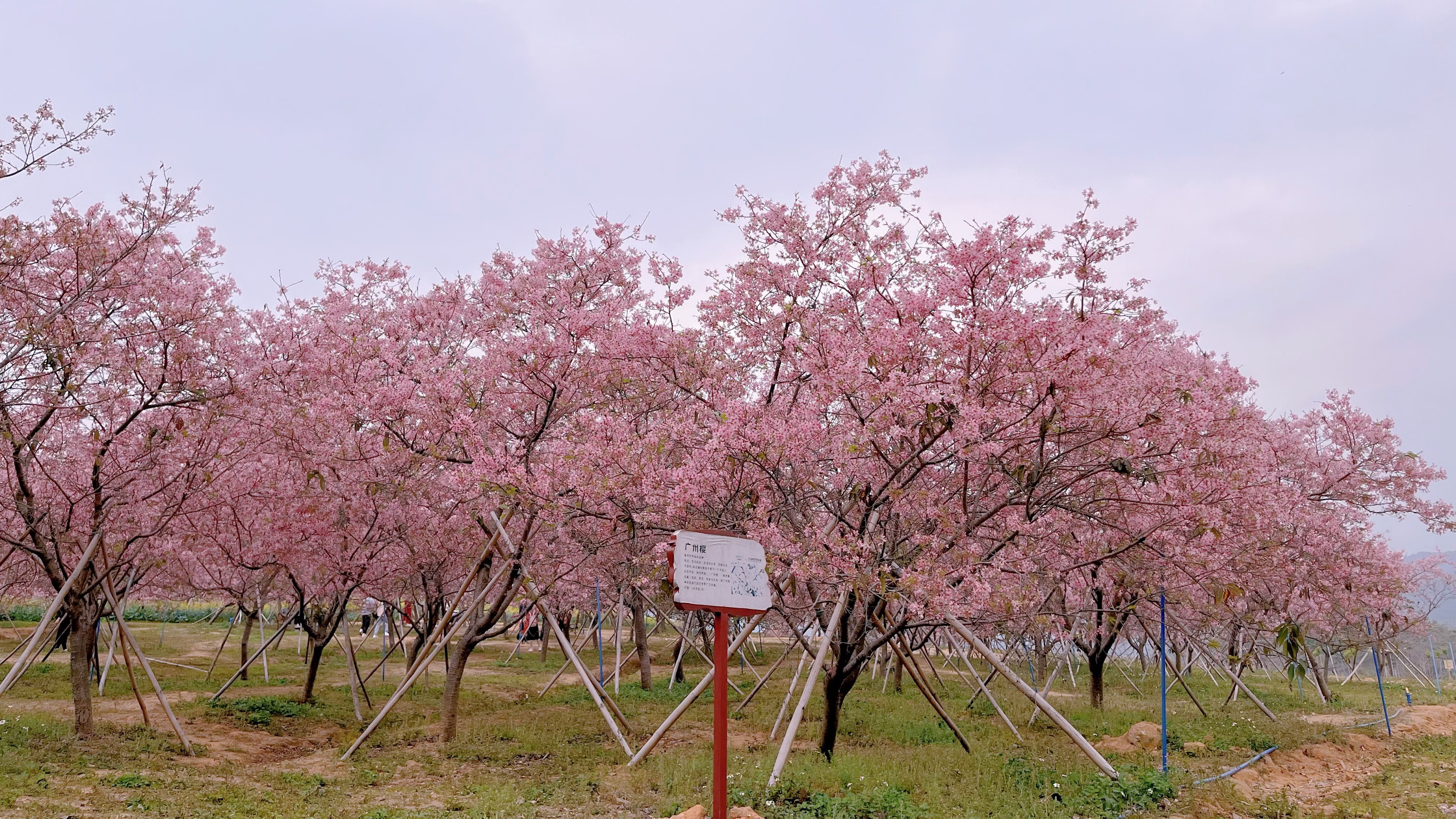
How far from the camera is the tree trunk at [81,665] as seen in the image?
1101 cm

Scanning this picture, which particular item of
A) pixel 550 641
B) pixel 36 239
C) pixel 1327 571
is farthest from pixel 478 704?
pixel 550 641

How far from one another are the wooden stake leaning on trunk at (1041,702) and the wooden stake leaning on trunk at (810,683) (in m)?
1.17

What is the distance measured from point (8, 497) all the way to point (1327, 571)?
23.2m

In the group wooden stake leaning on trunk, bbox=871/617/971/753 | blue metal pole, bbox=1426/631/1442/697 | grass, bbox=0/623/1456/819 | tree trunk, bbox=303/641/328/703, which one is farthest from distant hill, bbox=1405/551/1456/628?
tree trunk, bbox=303/641/328/703

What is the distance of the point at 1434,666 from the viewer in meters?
28.0

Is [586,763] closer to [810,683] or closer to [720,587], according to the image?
[810,683]

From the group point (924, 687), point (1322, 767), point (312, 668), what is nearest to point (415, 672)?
point (312, 668)

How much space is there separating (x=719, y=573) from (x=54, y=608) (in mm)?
8803

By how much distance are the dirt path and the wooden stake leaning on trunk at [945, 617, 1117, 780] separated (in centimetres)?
149

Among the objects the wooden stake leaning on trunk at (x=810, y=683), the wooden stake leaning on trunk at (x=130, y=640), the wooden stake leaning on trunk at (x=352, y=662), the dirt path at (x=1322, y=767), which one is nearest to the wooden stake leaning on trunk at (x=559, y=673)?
the wooden stake leaning on trunk at (x=352, y=662)

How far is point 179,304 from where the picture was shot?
447 inches

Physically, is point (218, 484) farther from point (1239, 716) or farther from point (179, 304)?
point (1239, 716)

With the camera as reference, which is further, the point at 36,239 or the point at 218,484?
the point at 218,484

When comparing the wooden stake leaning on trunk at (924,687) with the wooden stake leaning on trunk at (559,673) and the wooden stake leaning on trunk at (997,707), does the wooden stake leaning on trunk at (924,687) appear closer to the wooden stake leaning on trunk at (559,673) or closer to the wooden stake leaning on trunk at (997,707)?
the wooden stake leaning on trunk at (997,707)
